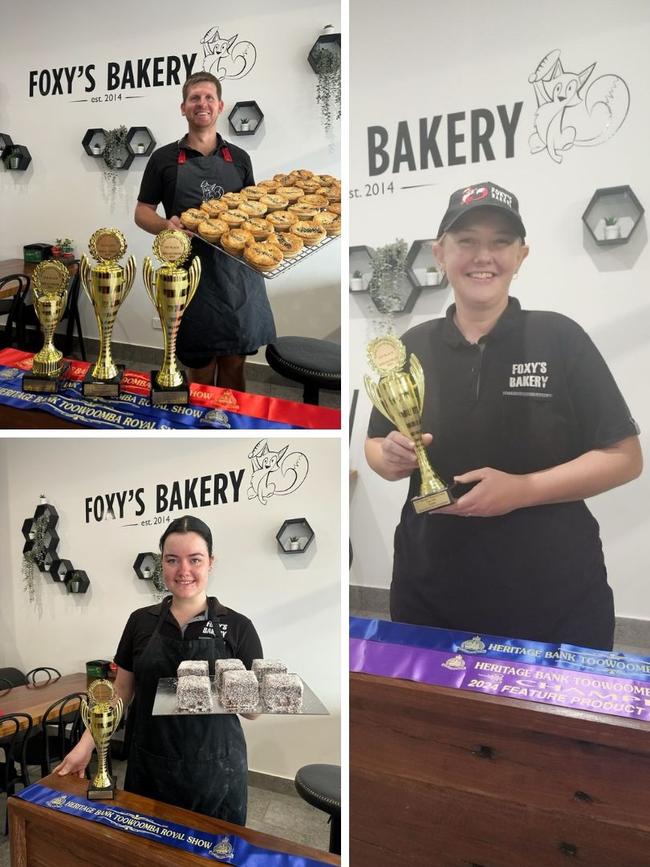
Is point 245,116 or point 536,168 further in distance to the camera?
point 245,116

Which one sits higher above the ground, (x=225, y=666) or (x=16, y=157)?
(x=16, y=157)

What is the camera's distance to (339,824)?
1698 mm

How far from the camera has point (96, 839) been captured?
1624mm

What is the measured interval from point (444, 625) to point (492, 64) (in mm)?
1328

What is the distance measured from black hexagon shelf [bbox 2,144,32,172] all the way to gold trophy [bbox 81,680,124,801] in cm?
130

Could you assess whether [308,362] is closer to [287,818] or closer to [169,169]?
[169,169]

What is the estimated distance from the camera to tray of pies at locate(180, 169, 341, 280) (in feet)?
4.90

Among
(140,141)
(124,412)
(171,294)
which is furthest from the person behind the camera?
(140,141)

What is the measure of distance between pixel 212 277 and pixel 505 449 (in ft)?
2.55

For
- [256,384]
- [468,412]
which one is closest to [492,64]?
[468,412]

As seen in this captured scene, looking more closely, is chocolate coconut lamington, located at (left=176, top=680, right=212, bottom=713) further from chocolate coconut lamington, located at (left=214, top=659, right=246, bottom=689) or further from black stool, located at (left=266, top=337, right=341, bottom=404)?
black stool, located at (left=266, top=337, right=341, bottom=404)

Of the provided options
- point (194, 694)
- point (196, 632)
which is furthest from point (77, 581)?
point (194, 694)

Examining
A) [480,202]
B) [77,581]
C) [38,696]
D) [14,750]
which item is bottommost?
[14,750]

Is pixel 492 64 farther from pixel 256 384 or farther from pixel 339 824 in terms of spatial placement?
pixel 339 824
